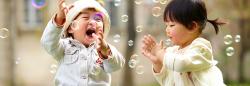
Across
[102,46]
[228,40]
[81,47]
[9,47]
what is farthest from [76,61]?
[9,47]

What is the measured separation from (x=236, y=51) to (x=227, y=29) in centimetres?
33

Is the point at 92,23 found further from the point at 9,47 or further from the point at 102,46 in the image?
the point at 9,47

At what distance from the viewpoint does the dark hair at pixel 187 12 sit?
2744 millimetres

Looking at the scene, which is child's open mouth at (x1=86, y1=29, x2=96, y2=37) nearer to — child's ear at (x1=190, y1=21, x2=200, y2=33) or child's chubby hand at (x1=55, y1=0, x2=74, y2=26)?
child's chubby hand at (x1=55, y1=0, x2=74, y2=26)

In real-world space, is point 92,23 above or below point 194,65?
above

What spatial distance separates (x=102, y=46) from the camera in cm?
273

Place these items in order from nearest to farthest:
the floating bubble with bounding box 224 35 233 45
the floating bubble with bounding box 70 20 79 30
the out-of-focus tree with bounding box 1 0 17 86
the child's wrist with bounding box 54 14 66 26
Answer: the child's wrist with bounding box 54 14 66 26
the floating bubble with bounding box 70 20 79 30
the floating bubble with bounding box 224 35 233 45
the out-of-focus tree with bounding box 1 0 17 86

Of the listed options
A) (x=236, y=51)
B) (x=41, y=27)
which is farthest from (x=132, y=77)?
(x=236, y=51)

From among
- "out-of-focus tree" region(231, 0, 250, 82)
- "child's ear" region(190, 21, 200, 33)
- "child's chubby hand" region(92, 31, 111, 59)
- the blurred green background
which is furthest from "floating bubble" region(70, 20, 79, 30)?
"out-of-focus tree" region(231, 0, 250, 82)

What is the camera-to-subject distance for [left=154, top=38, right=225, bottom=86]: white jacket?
8.78 feet

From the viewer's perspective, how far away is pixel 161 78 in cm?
286

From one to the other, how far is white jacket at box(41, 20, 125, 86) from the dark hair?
268 millimetres

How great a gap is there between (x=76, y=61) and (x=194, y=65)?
476 millimetres

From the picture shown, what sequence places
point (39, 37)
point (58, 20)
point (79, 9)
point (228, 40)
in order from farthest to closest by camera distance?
1. point (39, 37)
2. point (228, 40)
3. point (79, 9)
4. point (58, 20)
